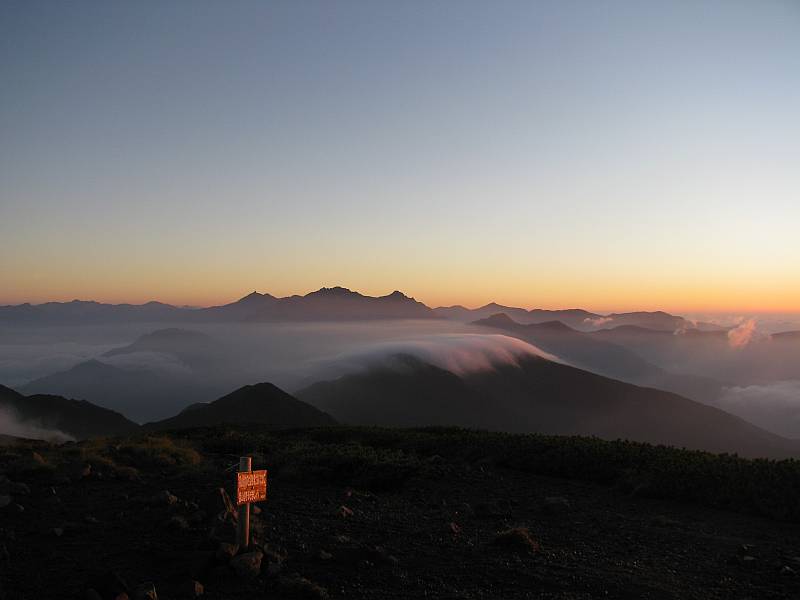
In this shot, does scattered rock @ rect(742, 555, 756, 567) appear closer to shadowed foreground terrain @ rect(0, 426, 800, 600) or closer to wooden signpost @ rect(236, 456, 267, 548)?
shadowed foreground terrain @ rect(0, 426, 800, 600)

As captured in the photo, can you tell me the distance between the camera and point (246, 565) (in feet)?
28.0

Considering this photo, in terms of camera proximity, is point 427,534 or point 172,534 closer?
point 172,534

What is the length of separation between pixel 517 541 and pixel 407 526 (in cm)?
228

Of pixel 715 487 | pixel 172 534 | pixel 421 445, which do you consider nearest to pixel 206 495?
pixel 172 534

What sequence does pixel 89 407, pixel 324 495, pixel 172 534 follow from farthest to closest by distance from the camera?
pixel 89 407 < pixel 324 495 < pixel 172 534

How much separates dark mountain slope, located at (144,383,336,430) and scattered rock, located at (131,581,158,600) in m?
113

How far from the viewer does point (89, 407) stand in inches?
5281

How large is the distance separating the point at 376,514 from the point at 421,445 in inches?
407


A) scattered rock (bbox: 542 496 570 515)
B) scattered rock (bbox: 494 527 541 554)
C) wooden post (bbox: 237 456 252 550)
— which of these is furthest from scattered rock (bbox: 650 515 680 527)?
wooden post (bbox: 237 456 252 550)

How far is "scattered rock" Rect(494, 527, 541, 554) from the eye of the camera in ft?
33.2

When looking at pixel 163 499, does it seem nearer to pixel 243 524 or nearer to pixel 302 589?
pixel 243 524

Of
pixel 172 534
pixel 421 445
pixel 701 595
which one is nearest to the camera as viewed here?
pixel 701 595

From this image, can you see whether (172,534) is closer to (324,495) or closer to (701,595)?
(324,495)

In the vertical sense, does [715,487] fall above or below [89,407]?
above
